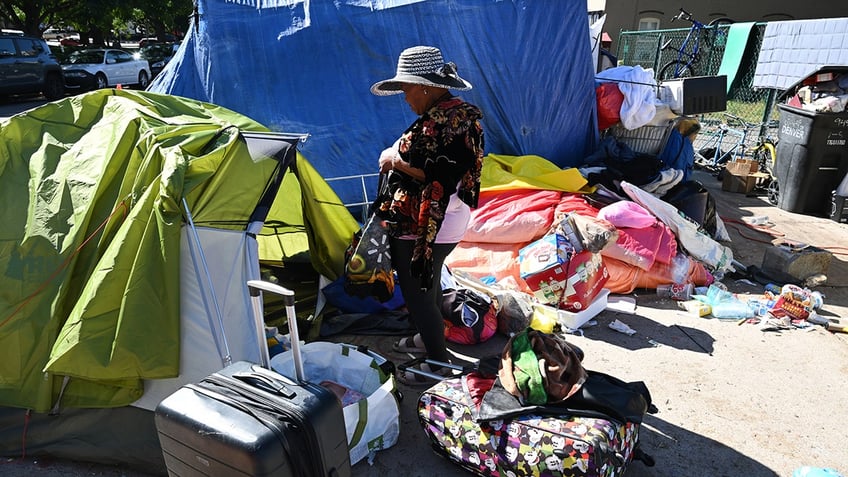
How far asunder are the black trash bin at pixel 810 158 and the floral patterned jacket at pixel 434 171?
523cm

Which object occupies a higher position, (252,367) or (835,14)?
(835,14)

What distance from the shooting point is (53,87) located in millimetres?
14656

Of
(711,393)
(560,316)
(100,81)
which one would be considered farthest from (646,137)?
(100,81)

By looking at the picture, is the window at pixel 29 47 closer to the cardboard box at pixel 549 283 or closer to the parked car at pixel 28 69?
the parked car at pixel 28 69

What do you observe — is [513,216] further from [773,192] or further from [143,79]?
[143,79]

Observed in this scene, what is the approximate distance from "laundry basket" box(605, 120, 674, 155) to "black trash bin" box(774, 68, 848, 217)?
1.66m

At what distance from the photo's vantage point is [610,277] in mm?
4492

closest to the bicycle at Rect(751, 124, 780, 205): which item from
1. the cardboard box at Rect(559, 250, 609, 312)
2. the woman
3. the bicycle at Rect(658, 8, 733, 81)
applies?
the bicycle at Rect(658, 8, 733, 81)

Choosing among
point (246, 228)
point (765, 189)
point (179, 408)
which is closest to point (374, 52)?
point (246, 228)

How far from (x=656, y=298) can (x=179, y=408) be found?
3.68 metres

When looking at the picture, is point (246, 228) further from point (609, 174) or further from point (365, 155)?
point (609, 174)

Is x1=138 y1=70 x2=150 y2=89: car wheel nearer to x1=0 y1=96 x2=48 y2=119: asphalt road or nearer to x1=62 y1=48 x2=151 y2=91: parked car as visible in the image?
x1=62 y1=48 x2=151 y2=91: parked car

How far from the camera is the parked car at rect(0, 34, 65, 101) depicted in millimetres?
13117

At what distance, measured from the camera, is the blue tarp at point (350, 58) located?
224 inches
